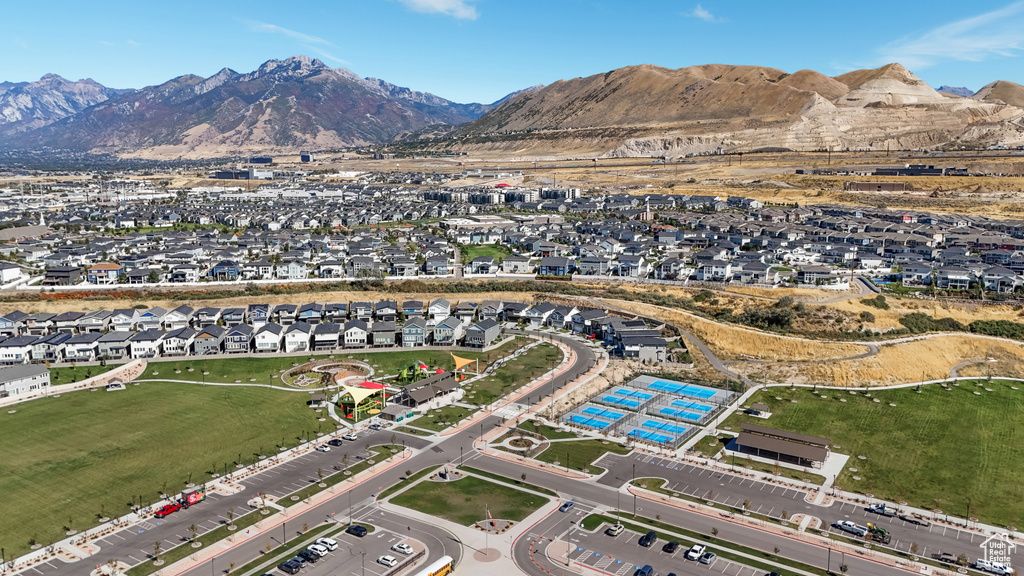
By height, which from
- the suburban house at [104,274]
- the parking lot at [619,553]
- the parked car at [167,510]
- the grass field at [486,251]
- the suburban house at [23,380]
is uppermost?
the grass field at [486,251]

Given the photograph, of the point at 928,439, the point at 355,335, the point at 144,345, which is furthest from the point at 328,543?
the point at 144,345

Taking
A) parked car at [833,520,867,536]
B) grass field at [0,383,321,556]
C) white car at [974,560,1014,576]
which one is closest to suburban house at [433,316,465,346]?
grass field at [0,383,321,556]

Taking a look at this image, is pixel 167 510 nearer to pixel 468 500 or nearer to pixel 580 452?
pixel 468 500

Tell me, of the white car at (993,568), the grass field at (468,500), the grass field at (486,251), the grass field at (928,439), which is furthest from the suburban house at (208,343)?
the white car at (993,568)

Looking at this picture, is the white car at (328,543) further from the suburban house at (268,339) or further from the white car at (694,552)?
the suburban house at (268,339)

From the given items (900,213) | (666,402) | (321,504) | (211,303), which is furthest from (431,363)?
(900,213)

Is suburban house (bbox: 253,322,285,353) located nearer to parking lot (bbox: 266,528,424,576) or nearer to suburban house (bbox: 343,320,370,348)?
suburban house (bbox: 343,320,370,348)
